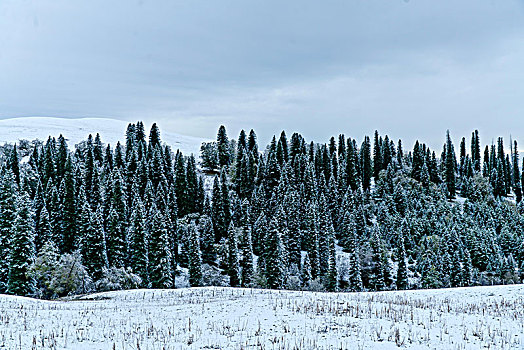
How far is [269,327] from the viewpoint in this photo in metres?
17.4

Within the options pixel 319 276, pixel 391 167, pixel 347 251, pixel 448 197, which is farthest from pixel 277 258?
pixel 448 197

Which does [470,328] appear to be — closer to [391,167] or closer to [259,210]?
[259,210]

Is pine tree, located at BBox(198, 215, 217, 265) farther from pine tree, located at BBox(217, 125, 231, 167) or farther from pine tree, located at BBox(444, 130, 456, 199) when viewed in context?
pine tree, located at BBox(444, 130, 456, 199)

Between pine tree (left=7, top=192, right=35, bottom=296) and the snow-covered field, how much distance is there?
4174cm

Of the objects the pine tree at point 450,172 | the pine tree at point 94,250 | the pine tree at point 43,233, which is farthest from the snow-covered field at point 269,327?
the pine tree at point 450,172

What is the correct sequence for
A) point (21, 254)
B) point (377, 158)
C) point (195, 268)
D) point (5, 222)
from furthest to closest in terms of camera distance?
1. point (377, 158)
2. point (195, 268)
3. point (5, 222)
4. point (21, 254)

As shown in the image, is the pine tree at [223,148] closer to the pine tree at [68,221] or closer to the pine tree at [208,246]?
the pine tree at [208,246]

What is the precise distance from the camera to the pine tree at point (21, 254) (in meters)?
59.0

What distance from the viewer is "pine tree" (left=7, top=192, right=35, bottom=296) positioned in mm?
59031

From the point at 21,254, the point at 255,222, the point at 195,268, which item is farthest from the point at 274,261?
the point at 21,254

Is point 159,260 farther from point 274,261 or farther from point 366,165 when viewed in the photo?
point 366,165

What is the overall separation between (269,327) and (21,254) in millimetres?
54613

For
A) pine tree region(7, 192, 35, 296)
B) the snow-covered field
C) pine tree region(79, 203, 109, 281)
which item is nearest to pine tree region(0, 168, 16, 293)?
pine tree region(7, 192, 35, 296)

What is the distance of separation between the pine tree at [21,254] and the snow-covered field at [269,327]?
4174 cm
